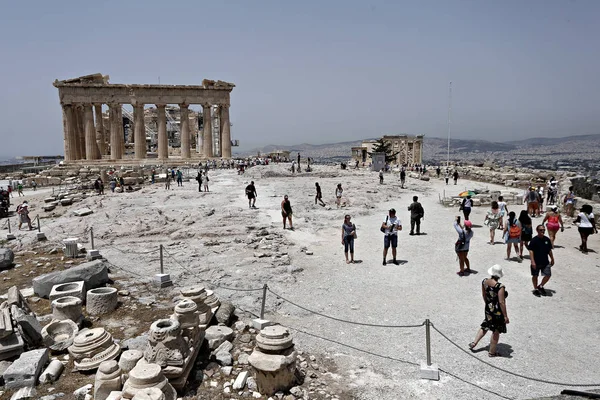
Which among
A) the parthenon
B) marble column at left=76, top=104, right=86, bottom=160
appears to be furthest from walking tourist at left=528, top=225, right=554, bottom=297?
marble column at left=76, top=104, right=86, bottom=160

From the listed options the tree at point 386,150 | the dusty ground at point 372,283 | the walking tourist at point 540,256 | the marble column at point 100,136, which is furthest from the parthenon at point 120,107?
the walking tourist at point 540,256

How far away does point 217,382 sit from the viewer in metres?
6.34

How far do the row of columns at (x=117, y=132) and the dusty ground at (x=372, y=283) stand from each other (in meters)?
29.6

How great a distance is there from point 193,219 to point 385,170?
29501mm

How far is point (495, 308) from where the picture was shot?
6.57 metres

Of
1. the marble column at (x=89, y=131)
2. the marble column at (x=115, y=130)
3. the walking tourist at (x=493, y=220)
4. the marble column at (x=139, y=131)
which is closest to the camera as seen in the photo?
the walking tourist at (x=493, y=220)

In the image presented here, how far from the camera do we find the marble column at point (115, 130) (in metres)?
47.9

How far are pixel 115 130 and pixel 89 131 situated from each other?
8.77 feet

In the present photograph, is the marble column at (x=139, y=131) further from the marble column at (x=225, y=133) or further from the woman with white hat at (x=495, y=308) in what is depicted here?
the woman with white hat at (x=495, y=308)

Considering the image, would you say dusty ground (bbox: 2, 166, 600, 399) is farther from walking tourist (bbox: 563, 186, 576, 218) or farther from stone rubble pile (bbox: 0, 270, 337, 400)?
walking tourist (bbox: 563, 186, 576, 218)

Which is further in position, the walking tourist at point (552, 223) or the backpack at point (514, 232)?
the walking tourist at point (552, 223)

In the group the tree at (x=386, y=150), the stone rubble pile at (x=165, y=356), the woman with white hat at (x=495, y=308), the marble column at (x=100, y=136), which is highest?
the marble column at (x=100, y=136)

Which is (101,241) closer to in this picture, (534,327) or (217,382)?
(217,382)

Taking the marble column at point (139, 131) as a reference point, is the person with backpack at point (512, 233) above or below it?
below
